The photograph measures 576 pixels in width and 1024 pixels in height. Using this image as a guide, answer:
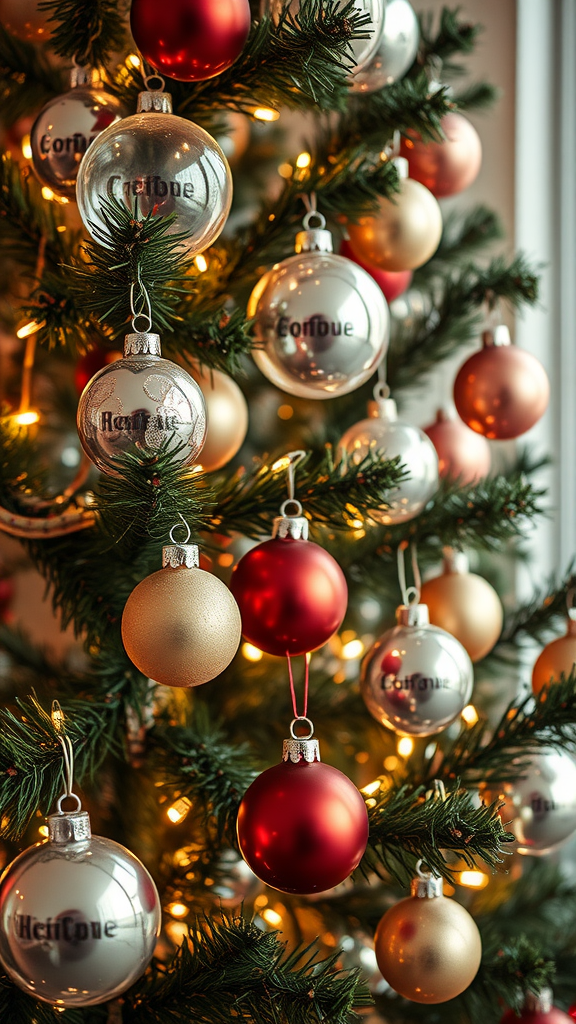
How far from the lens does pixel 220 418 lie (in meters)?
0.68

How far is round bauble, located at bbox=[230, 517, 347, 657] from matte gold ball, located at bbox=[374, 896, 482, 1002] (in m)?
0.20

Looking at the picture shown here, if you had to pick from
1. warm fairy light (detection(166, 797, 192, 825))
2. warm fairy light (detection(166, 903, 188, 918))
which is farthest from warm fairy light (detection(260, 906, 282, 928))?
warm fairy light (detection(166, 797, 192, 825))

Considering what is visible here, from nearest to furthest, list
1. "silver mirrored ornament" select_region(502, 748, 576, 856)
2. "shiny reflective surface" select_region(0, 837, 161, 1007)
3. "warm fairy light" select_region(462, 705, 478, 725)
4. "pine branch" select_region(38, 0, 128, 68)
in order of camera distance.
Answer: "shiny reflective surface" select_region(0, 837, 161, 1007) < "pine branch" select_region(38, 0, 128, 68) < "silver mirrored ornament" select_region(502, 748, 576, 856) < "warm fairy light" select_region(462, 705, 478, 725)

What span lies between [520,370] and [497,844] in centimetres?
40

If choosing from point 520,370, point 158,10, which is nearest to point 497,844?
point 520,370

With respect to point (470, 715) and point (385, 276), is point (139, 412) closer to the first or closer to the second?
point (385, 276)

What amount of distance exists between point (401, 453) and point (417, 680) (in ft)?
0.57

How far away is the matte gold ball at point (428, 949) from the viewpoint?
60 centimetres

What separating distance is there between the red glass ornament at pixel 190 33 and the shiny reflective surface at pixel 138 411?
0.62 ft

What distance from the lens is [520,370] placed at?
0.75 m

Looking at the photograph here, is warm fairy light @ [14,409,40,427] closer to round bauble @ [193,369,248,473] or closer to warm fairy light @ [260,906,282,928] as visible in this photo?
round bauble @ [193,369,248,473]

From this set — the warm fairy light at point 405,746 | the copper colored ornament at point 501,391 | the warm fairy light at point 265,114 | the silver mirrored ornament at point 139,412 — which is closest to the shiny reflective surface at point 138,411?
the silver mirrored ornament at point 139,412

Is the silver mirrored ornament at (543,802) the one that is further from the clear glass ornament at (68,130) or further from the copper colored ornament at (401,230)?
the clear glass ornament at (68,130)

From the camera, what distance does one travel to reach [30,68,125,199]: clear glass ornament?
606 mm
